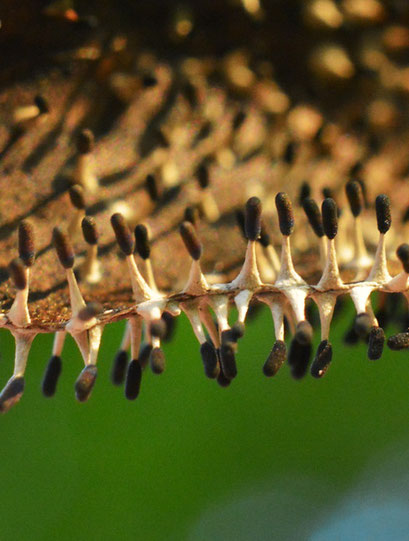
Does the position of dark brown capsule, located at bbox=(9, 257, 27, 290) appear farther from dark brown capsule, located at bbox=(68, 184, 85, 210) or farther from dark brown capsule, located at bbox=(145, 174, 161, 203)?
dark brown capsule, located at bbox=(145, 174, 161, 203)

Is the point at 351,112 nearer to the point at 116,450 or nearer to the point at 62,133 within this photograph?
the point at 62,133

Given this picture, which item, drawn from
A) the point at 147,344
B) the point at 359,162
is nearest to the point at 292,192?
the point at 359,162

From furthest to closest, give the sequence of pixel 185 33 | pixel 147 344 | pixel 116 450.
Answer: pixel 116 450
pixel 147 344
pixel 185 33

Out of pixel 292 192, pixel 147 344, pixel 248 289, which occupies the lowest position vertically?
pixel 147 344

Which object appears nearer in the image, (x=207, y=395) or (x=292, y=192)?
(x=292, y=192)

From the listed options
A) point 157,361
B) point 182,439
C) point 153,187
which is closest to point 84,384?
point 157,361

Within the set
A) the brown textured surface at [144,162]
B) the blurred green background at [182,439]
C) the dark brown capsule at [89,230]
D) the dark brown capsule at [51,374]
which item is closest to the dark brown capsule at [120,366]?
the dark brown capsule at [51,374]

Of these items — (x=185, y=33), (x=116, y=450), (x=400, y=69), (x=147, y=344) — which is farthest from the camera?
(x=116, y=450)
